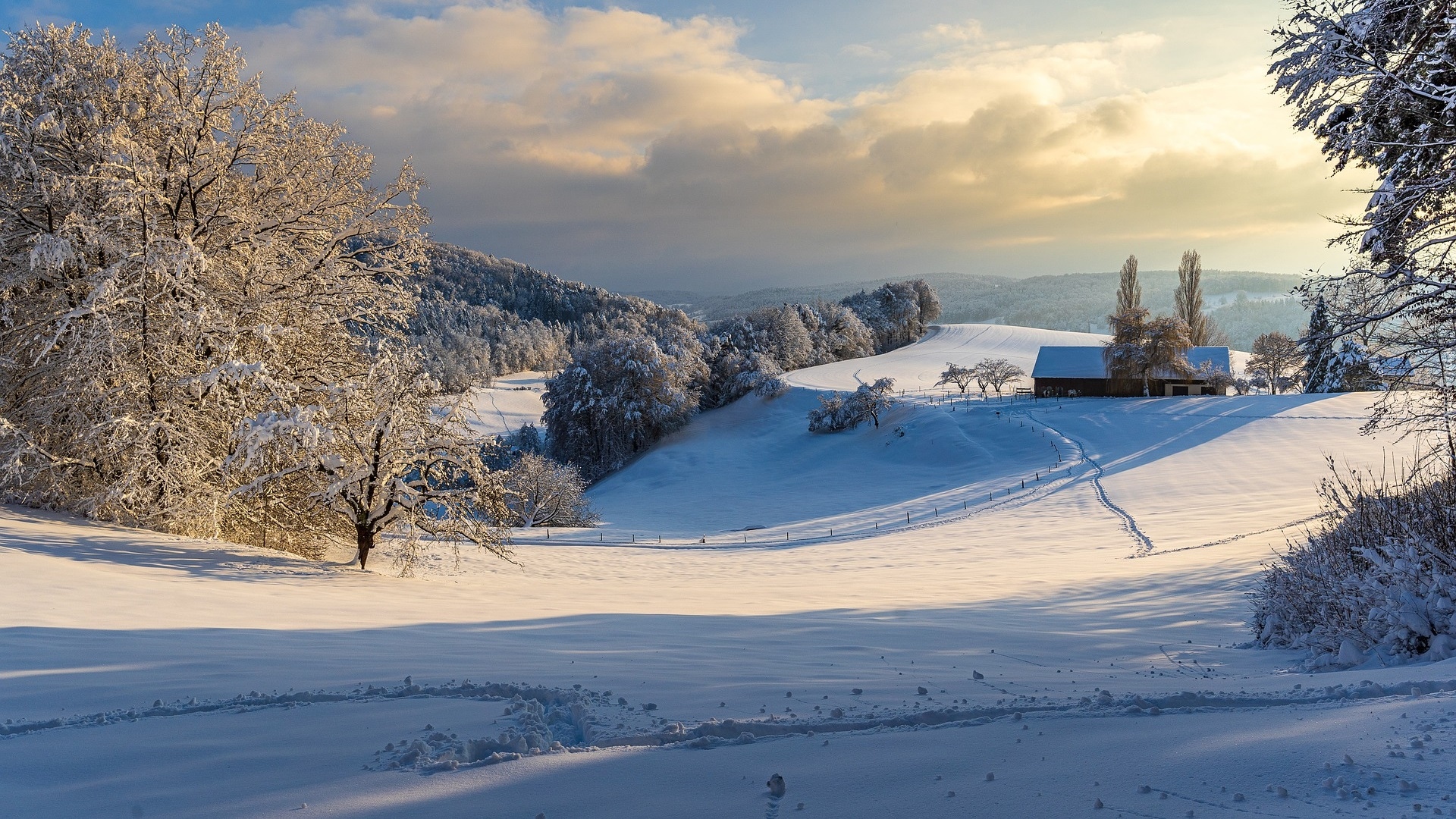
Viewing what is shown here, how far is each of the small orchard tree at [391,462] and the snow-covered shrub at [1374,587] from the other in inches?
497

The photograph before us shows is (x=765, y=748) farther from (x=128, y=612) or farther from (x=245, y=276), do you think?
Result: (x=245, y=276)

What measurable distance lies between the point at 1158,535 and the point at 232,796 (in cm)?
2622

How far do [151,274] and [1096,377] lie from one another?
64.2 metres

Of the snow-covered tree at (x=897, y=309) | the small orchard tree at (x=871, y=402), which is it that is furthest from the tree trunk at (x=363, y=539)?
the snow-covered tree at (x=897, y=309)

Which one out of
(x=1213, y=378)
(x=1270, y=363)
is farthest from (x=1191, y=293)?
(x=1213, y=378)

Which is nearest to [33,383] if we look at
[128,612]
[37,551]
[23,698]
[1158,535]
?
[37,551]

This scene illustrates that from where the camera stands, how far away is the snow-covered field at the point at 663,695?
3422 mm

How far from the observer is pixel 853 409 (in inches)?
2330

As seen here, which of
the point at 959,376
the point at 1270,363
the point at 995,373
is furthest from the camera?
the point at 1270,363

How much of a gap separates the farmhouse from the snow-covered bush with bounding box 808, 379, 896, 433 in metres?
14.8

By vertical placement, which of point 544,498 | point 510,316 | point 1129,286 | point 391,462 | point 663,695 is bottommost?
point 544,498

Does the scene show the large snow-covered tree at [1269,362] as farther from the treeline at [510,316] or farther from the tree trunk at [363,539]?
the tree trunk at [363,539]

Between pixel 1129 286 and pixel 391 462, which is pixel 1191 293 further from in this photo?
pixel 391 462

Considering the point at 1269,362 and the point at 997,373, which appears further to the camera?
the point at 1269,362
